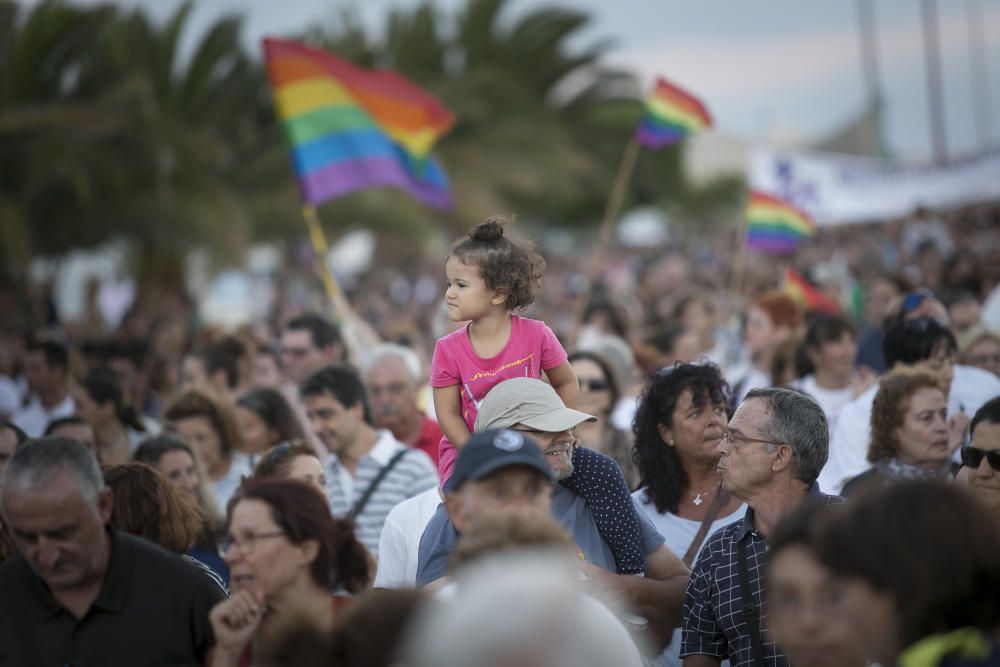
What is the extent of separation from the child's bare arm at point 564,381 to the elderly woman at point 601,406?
1946 mm

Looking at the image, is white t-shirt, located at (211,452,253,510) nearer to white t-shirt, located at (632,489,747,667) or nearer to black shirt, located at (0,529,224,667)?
white t-shirt, located at (632,489,747,667)

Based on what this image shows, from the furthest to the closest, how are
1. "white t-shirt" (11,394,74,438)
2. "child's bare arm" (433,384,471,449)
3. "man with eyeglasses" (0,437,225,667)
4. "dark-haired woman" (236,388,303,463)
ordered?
"white t-shirt" (11,394,74,438) < "dark-haired woman" (236,388,303,463) < "child's bare arm" (433,384,471,449) < "man with eyeglasses" (0,437,225,667)

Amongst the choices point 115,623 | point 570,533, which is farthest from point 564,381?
point 115,623

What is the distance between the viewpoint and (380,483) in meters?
6.68

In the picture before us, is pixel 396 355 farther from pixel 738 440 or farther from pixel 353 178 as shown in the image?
pixel 353 178

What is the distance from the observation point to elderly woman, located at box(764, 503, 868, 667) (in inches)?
123

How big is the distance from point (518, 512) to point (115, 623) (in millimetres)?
1347

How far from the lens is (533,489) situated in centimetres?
390

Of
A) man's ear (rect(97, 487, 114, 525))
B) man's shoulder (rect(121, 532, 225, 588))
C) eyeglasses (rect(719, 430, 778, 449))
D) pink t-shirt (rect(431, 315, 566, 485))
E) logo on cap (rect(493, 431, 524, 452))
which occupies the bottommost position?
man's shoulder (rect(121, 532, 225, 588))

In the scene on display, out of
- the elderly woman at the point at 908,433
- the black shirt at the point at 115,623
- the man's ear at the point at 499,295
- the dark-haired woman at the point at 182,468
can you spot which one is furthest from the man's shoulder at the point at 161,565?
the elderly woman at the point at 908,433

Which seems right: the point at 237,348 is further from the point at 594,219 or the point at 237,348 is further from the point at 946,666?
the point at 594,219

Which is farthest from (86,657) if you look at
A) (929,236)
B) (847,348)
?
(929,236)

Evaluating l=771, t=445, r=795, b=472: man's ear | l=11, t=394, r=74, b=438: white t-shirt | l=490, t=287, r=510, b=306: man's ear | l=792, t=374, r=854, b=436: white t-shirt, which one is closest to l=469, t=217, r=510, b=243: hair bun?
l=490, t=287, r=510, b=306: man's ear

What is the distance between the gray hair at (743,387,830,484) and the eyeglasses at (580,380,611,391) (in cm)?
316
